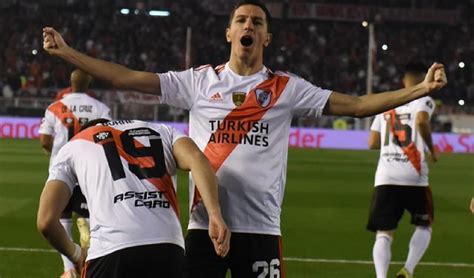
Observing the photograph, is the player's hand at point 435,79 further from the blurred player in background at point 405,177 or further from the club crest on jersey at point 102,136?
the blurred player in background at point 405,177

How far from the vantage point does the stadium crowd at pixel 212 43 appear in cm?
4422

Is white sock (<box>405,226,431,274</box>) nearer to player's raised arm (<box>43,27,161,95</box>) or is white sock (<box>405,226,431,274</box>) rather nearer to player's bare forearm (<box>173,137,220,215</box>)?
player's raised arm (<box>43,27,161,95</box>)

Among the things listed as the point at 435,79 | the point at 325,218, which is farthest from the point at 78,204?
the point at 325,218

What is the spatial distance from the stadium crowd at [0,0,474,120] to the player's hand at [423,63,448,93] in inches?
1512

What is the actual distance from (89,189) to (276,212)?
1.20 meters

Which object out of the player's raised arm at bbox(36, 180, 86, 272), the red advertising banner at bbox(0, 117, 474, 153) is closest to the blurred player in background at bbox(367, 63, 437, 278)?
the player's raised arm at bbox(36, 180, 86, 272)

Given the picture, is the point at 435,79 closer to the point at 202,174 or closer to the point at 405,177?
the point at 202,174

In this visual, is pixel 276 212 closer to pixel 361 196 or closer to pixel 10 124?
pixel 361 196

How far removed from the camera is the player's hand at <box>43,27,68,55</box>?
4402 millimetres

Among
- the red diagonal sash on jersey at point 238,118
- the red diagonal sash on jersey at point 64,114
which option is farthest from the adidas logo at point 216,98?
the red diagonal sash on jersey at point 64,114

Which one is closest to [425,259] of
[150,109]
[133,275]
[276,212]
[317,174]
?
[276,212]

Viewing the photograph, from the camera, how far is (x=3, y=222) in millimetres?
12398

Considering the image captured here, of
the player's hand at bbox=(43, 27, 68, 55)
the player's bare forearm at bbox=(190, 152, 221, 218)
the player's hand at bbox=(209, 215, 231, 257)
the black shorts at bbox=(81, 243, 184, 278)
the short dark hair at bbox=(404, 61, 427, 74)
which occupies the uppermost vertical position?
the short dark hair at bbox=(404, 61, 427, 74)

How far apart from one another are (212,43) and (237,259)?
42272 millimetres
